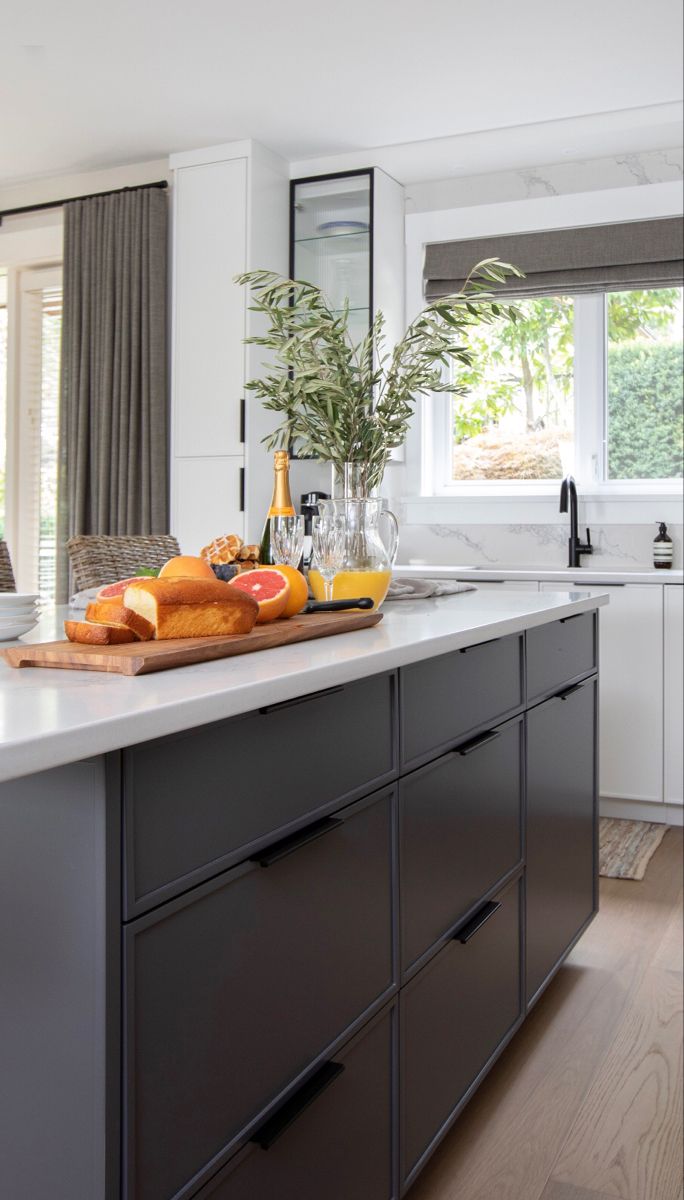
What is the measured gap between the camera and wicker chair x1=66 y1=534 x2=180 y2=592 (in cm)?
264

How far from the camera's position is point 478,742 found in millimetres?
1743

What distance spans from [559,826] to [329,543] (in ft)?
2.86

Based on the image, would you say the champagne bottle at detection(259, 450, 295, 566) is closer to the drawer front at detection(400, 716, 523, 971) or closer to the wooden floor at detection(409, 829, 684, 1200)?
the drawer front at detection(400, 716, 523, 971)

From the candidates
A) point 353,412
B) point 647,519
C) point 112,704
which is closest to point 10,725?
point 112,704

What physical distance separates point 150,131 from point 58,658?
3.65 metres

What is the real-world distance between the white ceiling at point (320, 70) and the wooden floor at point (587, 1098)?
2.74m

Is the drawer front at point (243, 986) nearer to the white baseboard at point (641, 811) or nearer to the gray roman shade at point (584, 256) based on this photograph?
the white baseboard at point (641, 811)

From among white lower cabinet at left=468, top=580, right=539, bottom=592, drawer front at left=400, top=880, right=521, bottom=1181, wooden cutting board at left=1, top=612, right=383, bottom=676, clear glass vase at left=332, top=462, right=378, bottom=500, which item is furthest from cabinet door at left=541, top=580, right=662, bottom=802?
wooden cutting board at left=1, top=612, right=383, bottom=676

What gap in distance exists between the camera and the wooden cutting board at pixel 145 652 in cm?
111

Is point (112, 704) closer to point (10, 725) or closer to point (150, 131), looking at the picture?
point (10, 725)

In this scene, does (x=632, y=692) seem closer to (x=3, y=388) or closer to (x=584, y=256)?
(x=584, y=256)

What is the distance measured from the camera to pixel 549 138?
411 centimetres

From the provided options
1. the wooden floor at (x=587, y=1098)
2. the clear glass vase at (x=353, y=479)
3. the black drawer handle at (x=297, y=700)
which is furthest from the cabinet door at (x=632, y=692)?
the black drawer handle at (x=297, y=700)

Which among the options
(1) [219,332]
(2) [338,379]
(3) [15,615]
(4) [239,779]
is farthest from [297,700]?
(1) [219,332]
